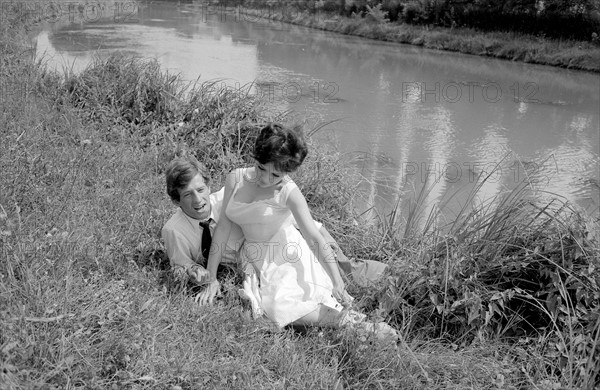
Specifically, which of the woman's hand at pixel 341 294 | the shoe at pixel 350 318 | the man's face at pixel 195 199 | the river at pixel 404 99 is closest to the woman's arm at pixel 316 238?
the woman's hand at pixel 341 294

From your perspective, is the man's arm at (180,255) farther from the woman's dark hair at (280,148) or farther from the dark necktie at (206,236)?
the woman's dark hair at (280,148)

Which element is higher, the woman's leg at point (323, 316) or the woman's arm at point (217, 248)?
the woman's arm at point (217, 248)

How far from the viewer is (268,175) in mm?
2475

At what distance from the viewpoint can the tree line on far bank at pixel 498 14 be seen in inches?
648

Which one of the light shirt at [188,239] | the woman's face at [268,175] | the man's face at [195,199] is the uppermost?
the woman's face at [268,175]

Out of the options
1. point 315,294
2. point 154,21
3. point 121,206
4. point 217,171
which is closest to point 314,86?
point 217,171

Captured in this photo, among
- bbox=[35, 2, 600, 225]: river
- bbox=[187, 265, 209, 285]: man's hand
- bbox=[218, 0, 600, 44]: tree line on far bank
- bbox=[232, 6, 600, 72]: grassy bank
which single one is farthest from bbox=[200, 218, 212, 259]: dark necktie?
bbox=[218, 0, 600, 44]: tree line on far bank

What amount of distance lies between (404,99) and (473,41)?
880 centimetres

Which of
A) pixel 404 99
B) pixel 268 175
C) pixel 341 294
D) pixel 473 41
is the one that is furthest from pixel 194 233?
pixel 473 41

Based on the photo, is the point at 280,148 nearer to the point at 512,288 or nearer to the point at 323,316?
the point at 323,316

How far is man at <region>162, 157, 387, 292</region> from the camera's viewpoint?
8.45 feet

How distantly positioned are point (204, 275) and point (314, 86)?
731 centimetres

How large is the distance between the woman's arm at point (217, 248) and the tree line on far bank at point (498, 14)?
51.8 feet

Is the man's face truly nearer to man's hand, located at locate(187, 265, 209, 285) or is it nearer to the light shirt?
the light shirt
